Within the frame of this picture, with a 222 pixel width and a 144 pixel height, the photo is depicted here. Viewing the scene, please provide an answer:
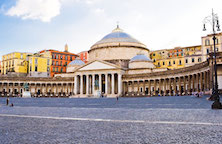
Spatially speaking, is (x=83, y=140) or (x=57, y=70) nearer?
(x=83, y=140)

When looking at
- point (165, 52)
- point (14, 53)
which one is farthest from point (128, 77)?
point (14, 53)

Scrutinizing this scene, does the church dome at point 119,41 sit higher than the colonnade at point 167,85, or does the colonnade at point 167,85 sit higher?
the church dome at point 119,41

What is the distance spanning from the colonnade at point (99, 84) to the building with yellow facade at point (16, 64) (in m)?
26.0

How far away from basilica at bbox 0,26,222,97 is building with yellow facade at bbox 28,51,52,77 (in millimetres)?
6096

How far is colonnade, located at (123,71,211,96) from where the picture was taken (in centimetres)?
5006

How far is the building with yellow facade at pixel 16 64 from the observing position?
89750 mm

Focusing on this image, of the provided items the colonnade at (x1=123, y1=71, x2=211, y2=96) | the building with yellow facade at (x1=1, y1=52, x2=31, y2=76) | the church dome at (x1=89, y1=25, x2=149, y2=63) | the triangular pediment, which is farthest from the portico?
the building with yellow facade at (x1=1, y1=52, x2=31, y2=76)

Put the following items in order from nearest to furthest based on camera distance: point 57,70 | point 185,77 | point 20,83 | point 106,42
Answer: point 185,77, point 20,83, point 106,42, point 57,70

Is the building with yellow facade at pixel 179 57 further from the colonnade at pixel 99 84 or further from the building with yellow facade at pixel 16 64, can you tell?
the building with yellow facade at pixel 16 64

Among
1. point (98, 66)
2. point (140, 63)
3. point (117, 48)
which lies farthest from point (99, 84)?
point (117, 48)

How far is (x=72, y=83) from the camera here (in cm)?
8531

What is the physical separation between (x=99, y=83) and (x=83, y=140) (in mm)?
68252

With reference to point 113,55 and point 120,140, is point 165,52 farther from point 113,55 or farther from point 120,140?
point 120,140

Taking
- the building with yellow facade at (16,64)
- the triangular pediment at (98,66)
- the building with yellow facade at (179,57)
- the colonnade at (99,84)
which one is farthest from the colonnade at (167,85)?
the building with yellow facade at (16,64)
